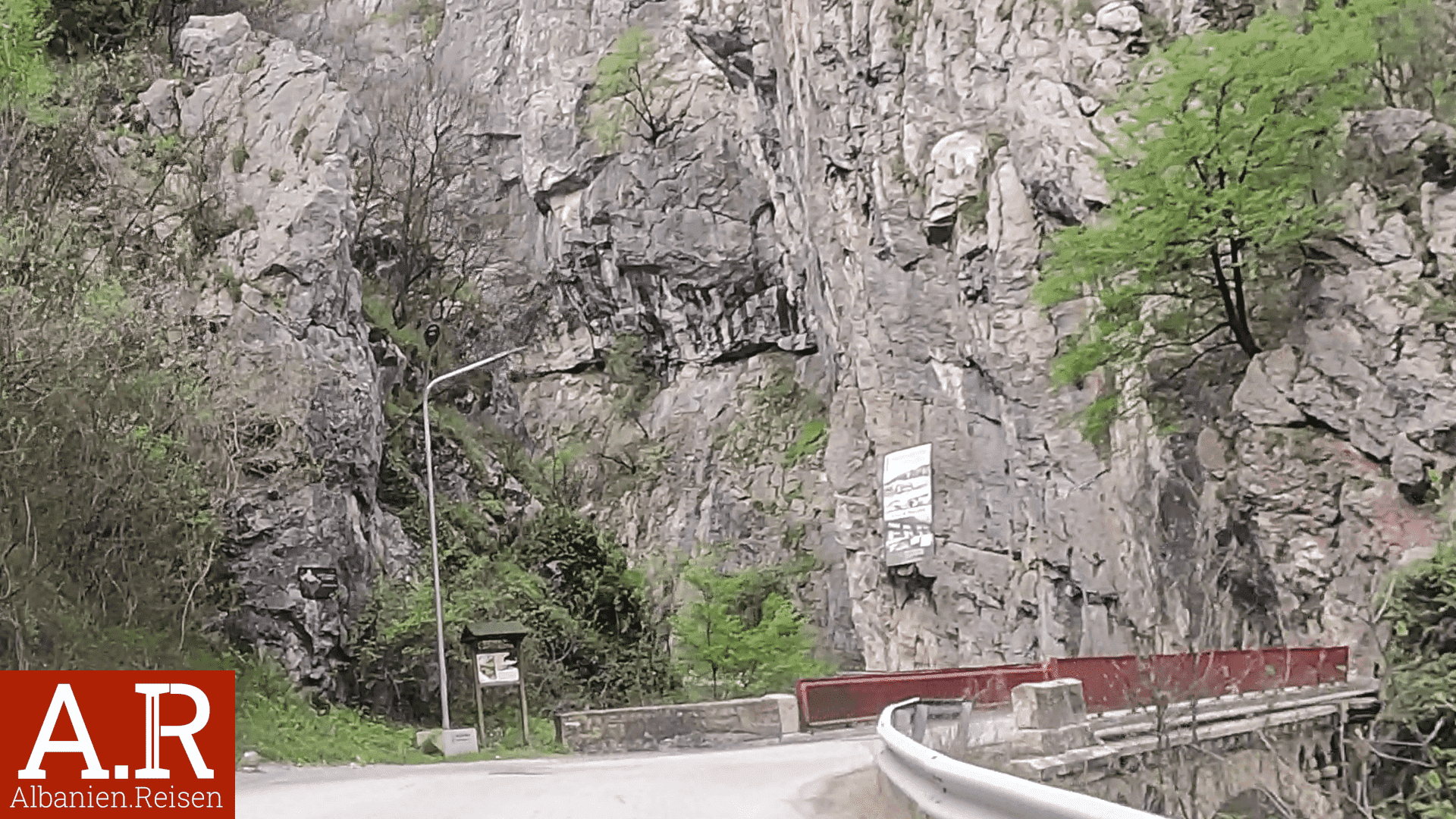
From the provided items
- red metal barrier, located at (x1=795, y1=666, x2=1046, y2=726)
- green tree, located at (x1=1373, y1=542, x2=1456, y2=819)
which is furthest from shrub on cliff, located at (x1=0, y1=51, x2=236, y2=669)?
green tree, located at (x1=1373, y1=542, x2=1456, y2=819)

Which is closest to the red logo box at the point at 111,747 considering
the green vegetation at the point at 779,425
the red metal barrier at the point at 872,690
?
the red metal barrier at the point at 872,690

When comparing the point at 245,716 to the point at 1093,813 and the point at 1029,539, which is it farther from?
the point at 1029,539

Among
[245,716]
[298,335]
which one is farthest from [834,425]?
[245,716]

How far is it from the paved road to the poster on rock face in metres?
24.2

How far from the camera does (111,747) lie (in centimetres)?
709

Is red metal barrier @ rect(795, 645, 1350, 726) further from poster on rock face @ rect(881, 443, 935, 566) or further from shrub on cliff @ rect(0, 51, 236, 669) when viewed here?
poster on rock face @ rect(881, 443, 935, 566)

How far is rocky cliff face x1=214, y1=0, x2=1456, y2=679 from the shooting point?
83.3 ft

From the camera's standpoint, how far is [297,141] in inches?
1261

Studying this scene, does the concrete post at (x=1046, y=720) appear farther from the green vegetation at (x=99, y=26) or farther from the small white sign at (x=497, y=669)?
the green vegetation at (x=99, y=26)

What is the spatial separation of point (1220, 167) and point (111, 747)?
2258cm

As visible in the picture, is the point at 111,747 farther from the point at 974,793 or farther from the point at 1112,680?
the point at 1112,680

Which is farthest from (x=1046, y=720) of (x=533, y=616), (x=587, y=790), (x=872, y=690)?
(x=533, y=616)

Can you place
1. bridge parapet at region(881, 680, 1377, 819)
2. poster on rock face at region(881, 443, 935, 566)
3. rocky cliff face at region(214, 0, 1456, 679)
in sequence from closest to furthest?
1. bridge parapet at region(881, 680, 1377, 819)
2. rocky cliff face at region(214, 0, 1456, 679)
3. poster on rock face at region(881, 443, 935, 566)

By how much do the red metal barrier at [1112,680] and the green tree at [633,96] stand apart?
1550 inches
